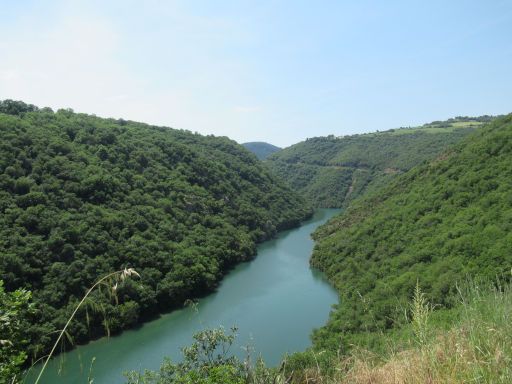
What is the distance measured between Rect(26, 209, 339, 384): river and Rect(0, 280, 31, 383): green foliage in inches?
433

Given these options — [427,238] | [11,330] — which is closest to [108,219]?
[427,238]

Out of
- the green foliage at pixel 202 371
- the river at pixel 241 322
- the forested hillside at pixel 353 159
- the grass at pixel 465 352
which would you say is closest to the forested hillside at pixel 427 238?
the river at pixel 241 322

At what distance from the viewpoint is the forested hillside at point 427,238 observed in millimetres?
20422

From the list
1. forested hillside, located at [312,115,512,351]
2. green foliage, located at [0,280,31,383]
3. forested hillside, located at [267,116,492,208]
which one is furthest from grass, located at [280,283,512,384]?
forested hillside, located at [267,116,492,208]

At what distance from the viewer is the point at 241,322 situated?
88.0 feet

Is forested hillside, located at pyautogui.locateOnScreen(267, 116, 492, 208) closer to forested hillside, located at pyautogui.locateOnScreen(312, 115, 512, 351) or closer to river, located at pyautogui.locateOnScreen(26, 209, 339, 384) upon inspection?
forested hillside, located at pyautogui.locateOnScreen(312, 115, 512, 351)

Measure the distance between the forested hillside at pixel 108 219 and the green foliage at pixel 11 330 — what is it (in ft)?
34.4

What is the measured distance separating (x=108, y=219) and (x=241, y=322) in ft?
44.4

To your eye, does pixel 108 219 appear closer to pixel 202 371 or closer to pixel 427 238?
pixel 202 371

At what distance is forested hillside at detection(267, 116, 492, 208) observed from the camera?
261 ft

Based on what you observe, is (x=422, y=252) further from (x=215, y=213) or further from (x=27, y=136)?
(x=27, y=136)

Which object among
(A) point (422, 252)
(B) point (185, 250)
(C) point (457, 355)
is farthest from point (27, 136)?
(C) point (457, 355)

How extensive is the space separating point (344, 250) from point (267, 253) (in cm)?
1327

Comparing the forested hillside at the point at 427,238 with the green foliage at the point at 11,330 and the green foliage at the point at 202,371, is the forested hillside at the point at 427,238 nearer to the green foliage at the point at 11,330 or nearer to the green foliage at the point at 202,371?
the green foliage at the point at 202,371
